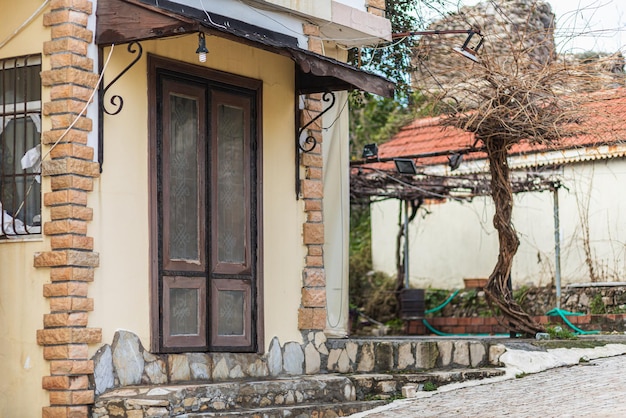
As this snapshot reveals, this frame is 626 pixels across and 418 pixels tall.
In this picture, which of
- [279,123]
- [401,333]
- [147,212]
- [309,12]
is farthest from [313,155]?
[401,333]

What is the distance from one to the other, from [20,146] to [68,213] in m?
0.95

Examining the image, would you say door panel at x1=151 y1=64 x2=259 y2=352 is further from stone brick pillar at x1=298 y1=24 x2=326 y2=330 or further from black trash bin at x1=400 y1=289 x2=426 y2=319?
black trash bin at x1=400 y1=289 x2=426 y2=319

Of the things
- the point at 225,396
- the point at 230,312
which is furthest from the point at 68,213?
the point at 230,312

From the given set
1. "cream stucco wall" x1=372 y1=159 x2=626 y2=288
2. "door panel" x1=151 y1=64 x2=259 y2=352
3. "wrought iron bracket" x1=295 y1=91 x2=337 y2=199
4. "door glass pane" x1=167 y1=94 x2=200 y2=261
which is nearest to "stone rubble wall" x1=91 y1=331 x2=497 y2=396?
"door panel" x1=151 y1=64 x2=259 y2=352

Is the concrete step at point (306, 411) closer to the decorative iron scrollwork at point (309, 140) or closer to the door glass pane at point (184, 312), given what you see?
the door glass pane at point (184, 312)

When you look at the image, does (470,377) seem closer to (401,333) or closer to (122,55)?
(122,55)

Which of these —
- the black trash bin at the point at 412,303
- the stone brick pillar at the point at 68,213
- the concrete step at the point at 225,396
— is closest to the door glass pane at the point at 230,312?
the concrete step at the point at 225,396

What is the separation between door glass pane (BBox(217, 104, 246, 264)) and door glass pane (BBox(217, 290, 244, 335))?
33 centimetres

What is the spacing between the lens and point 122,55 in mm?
9320

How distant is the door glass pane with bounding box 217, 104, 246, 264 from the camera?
1031 centimetres

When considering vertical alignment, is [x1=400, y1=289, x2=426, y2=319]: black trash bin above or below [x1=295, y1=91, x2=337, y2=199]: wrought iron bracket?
below

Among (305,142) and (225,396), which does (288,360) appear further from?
(305,142)

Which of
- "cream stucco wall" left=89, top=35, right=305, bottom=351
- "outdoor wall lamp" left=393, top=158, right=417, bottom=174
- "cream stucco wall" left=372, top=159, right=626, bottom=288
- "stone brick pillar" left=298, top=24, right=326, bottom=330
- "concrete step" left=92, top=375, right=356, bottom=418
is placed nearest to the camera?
"concrete step" left=92, top=375, right=356, bottom=418

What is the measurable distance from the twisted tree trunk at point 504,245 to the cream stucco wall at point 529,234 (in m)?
4.96
